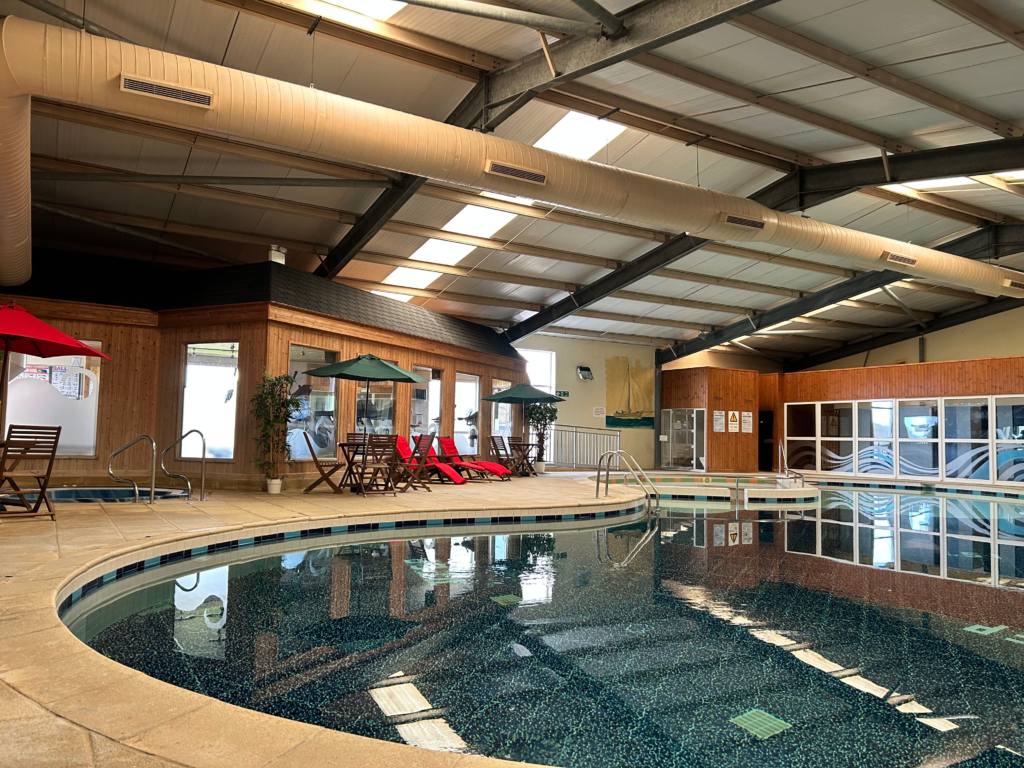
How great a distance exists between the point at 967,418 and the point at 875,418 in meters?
2.04

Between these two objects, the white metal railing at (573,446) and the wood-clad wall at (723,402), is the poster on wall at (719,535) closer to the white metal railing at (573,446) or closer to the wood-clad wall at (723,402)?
the white metal railing at (573,446)

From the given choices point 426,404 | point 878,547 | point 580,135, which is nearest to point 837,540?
point 878,547

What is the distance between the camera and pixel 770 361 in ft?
71.7

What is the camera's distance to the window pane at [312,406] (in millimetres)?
10102

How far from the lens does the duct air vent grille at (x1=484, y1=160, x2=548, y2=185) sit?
21.1 ft

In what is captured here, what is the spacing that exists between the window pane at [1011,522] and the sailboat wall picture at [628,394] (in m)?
8.62

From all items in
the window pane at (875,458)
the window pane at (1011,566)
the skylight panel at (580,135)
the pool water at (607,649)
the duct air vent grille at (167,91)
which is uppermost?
the skylight panel at (580,135)

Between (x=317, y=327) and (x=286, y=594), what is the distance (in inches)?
247

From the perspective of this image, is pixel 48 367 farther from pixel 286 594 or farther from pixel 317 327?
pixel 286 594

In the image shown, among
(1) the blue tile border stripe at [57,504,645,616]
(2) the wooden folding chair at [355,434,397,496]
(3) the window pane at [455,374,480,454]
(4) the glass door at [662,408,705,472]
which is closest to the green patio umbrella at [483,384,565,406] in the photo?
(3) the window pane at [455,374,480,454]

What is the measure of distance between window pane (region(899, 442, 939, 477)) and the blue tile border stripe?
9.37 meters

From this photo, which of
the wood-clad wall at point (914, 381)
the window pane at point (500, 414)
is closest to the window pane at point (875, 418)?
the wood-clad wall at point (914, 381)

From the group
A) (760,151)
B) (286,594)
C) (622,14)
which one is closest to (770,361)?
(760,151)

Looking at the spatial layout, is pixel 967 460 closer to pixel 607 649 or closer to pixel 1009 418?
pixel 1009 418
